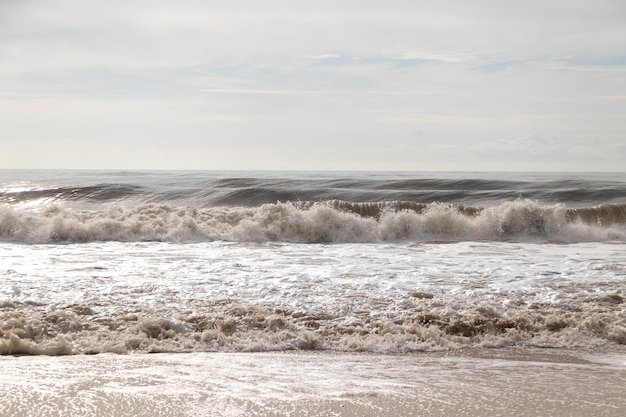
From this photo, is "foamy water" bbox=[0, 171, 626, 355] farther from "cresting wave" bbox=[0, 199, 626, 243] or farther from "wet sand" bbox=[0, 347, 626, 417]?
"wet sand" bbox=[0, 347, 626, 417]

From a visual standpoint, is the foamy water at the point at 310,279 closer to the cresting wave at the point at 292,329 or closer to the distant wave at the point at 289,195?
the cresting wave at the point at 292,329

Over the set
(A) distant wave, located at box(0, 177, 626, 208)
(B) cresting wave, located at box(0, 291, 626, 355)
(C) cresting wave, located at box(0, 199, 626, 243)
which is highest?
(A) distant wave, located at box(0, 177, 626, 208)

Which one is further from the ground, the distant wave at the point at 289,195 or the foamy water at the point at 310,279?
the distant wave at the point at 289,195

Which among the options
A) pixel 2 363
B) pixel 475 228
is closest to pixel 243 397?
pixel 2 363

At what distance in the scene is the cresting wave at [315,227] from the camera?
1323 cm

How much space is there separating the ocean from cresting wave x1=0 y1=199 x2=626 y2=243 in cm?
4

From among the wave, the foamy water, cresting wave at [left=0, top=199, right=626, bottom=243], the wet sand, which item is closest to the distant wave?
the wave

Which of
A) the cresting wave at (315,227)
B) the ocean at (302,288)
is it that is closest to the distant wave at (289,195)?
the ocean at (302,288)

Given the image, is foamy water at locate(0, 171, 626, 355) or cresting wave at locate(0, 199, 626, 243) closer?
foamy water at locate(0, 171, 626, 355)

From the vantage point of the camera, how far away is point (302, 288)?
25.3 ft

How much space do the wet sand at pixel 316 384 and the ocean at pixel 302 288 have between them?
39 millimetres

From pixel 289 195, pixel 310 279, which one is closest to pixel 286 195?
pixel 289 195

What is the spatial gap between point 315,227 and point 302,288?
585 cm

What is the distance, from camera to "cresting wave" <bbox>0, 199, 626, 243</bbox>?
1323cm
